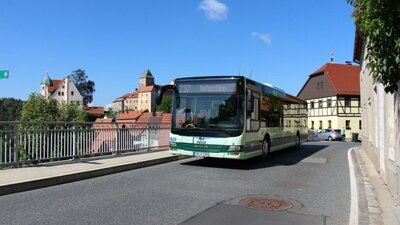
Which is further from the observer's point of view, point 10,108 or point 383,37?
point 10,108

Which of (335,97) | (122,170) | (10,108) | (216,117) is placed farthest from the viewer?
(10,108)

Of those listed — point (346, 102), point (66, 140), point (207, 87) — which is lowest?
point (66, 140)

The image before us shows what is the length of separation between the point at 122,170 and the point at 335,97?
54173 millimetres

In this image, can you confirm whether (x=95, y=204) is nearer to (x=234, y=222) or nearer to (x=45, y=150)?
(x=234, y=222)

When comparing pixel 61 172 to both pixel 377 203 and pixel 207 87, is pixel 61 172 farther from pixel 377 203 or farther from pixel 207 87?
pixel 377 203

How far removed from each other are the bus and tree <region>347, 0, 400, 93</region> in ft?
22.2

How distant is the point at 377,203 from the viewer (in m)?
8.02

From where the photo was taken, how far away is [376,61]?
6.46m

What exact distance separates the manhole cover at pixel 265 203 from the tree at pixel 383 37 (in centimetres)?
286

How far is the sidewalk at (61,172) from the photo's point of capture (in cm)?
909

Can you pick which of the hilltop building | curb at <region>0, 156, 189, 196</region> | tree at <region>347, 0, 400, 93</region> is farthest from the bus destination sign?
the hilltop building

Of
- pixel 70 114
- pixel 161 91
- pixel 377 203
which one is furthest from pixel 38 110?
pixel 377 203

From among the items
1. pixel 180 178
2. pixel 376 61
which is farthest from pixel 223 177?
pixel 376 61

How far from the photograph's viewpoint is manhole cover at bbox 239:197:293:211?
7887 mm
